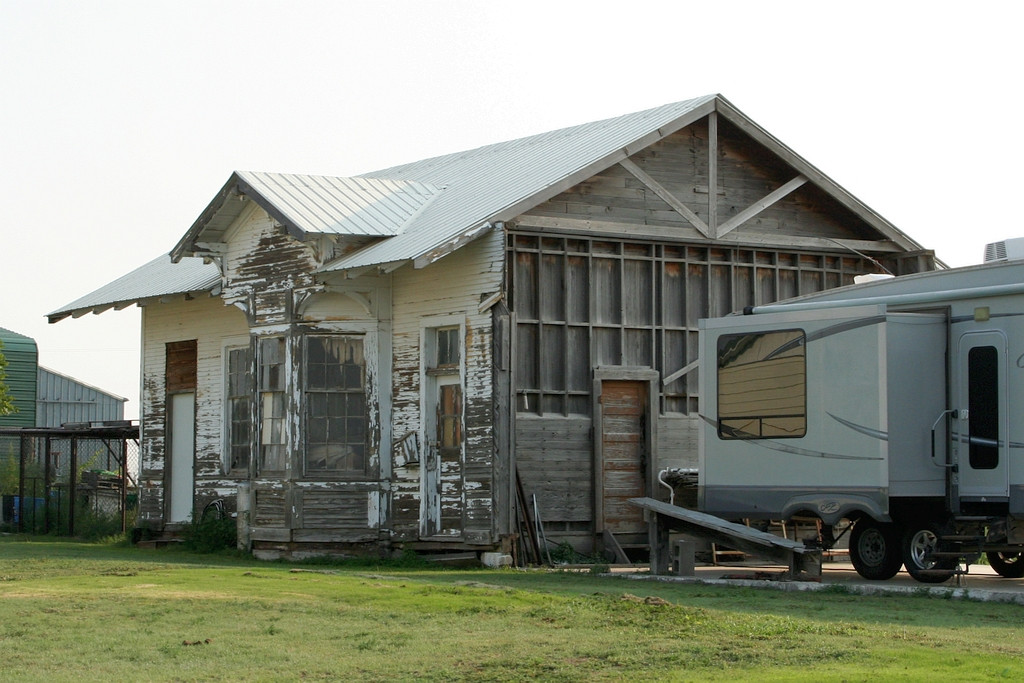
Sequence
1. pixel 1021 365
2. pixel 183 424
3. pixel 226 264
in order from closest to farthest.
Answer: pixel 1021 365, pixel 226 264, pixel 183 424

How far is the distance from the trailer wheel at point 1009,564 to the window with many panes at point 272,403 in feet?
31.4

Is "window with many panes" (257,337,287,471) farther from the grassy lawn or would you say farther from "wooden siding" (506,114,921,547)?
the grassy lawn

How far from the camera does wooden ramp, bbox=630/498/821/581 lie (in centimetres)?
1597

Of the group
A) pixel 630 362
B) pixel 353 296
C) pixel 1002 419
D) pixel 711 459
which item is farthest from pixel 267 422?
pixel 1002 419

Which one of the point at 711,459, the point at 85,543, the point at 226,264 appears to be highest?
the point at 226,264

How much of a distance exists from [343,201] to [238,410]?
4.26 metres

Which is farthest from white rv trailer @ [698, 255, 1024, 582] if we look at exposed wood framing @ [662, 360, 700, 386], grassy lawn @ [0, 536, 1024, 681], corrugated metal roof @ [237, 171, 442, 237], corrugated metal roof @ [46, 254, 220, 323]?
corrugated metal roof @ [46, 254, 220, 323]

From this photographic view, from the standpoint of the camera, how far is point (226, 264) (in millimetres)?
22328

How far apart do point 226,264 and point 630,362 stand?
6.28 meters

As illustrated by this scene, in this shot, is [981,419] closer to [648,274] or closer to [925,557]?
[925,557]

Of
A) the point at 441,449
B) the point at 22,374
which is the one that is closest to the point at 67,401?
the point at 22,374

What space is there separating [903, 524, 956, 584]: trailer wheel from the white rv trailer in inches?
0.6

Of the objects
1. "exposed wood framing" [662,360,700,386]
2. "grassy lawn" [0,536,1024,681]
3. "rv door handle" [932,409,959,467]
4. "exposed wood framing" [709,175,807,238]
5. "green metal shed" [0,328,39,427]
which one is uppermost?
"exposed wood framing" [709,175,807,238]

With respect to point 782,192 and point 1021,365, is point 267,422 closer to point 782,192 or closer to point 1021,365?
point 782,192
